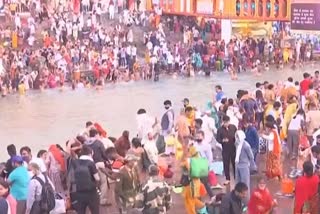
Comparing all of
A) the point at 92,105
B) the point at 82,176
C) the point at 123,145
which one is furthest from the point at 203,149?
the point at 92,105

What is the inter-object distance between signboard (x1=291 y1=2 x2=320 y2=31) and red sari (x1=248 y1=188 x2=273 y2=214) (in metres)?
17.3

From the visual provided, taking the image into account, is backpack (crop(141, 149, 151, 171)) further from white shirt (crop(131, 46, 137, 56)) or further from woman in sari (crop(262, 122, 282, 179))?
white shirt (crop(131, 46, 137, 56))

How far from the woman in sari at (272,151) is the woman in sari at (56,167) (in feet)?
13.0

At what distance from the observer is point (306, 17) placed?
27266 mm

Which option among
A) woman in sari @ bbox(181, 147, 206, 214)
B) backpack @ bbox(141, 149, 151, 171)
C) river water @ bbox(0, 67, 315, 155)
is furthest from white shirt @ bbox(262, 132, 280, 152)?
river water @ bbox(0, 67, 315, 155)

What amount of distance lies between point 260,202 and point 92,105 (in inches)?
666

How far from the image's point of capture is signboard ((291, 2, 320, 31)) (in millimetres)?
27141

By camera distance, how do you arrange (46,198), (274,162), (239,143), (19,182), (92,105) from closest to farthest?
(46,198) < (19,182) < (239,143) < (274,162) < (92,105)

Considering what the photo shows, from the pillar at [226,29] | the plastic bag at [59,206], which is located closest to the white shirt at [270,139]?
the plastic bag at [59,206]

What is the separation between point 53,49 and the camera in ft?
111

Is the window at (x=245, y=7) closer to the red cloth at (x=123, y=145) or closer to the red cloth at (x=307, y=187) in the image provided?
the red cloth at (x=123, y=145)

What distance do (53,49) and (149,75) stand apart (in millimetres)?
4336

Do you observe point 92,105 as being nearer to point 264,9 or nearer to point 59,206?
point 59,206

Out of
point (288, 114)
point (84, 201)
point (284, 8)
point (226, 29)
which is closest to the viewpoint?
point (84, 201)
